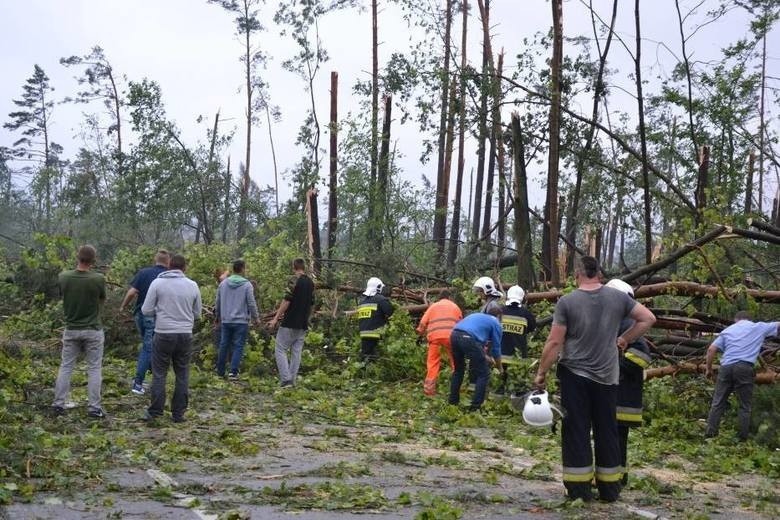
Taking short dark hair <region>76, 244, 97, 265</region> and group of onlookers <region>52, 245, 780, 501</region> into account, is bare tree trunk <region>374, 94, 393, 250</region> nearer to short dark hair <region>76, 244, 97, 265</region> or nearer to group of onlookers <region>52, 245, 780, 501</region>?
group of onlookers <region>52, 245, 780, 501</region>

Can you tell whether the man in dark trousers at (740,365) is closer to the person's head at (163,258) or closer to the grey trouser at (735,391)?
the grey trouser at (735,391)

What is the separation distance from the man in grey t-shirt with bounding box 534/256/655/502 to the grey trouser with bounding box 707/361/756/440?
463 centimetres

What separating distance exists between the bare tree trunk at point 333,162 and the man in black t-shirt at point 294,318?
16.8 metres

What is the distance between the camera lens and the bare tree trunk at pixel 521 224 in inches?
695

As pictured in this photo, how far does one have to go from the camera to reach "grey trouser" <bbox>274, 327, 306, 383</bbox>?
13.5 meters

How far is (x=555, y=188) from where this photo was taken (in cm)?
2138

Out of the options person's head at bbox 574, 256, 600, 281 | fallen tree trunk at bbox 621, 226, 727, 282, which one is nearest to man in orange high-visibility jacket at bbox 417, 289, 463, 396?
fallen tree trunk at bbox 621, 226, 727, 282

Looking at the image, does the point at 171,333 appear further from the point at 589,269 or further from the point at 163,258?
the point at 589,269

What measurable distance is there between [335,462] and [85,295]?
11.0 ft

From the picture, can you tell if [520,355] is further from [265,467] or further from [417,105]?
[417,105]

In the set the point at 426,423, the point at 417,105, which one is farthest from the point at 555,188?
the point at 426,423

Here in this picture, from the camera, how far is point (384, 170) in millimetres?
31812

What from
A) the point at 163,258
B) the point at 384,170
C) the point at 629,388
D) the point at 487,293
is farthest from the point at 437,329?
the point at 384,170

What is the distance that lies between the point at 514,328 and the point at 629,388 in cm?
543
